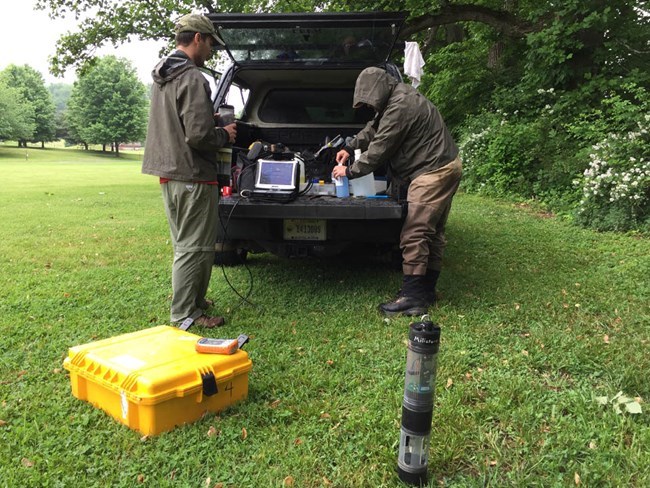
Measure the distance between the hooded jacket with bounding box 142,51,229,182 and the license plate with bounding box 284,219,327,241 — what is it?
0.80 meters

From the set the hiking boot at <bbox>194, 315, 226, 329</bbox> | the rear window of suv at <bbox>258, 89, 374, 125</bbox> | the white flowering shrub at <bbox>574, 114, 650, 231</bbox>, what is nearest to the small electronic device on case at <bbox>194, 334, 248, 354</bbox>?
the hiking boot at <bbox>194, 315, 226, 329</bbox>

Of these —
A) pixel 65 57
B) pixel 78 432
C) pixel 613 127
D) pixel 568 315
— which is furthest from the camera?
pixel 65 57

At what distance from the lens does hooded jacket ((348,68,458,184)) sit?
12.3 feet

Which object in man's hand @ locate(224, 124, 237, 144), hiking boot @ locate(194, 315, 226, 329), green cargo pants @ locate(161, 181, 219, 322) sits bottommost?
hiking boot @ locate(194, 315, 226, 329)

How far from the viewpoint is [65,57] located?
51.7 ft

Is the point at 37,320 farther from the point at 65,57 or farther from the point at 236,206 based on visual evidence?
the point at 65,57

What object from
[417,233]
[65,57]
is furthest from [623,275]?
[65,57]

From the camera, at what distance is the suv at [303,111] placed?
3809mm

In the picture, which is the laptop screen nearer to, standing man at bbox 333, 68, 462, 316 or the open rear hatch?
standing man at bbox 333, 68, 462, 316

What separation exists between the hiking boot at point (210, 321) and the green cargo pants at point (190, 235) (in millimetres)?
46

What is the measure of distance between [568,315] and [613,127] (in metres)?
5.17

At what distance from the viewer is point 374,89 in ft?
12.3

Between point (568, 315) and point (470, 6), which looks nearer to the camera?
point (568, 315)

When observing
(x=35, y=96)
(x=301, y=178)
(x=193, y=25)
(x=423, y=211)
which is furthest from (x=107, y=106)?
(x=423, y=211)
